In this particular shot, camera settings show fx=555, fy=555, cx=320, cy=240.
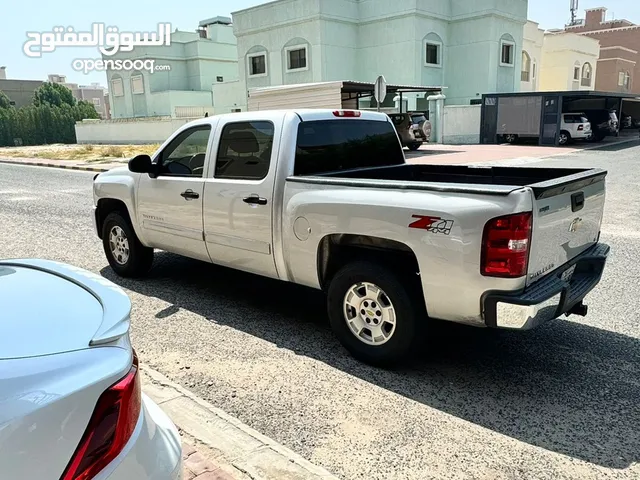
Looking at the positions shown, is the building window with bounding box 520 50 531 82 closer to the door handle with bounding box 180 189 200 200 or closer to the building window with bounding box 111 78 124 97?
the building window with bounding box 111 78 124 97

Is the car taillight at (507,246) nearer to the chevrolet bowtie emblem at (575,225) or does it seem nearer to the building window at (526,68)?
the chevrolet bowtie emblem at (575,225)

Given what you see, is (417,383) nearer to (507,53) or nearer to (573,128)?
(573,128)

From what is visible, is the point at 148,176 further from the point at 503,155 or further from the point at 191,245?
the point at 503,155

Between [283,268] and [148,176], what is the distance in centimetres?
221

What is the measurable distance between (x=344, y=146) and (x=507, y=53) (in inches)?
1599

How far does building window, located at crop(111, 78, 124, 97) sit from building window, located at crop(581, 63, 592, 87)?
4474 cm

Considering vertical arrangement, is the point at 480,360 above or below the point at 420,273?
below

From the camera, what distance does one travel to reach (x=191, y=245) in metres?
5.65

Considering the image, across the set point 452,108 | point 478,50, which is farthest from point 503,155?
point 478,50

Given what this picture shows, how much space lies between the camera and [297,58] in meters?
40.3

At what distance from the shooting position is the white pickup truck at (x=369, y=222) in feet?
11.6

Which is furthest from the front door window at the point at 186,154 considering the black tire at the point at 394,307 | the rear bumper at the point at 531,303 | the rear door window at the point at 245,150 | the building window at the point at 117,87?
the building window at the point at 117,87

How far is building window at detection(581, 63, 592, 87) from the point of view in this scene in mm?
52997

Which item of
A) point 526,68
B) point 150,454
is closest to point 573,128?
point 526,68
